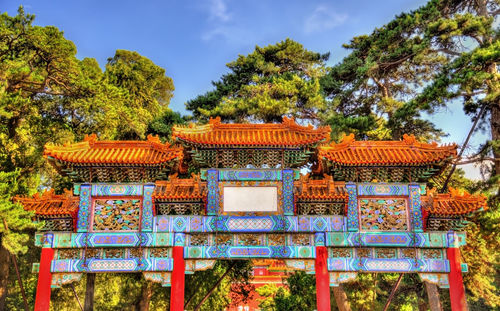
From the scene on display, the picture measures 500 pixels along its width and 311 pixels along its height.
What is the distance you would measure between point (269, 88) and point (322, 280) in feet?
35.7

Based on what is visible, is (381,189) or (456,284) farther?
(381,189)

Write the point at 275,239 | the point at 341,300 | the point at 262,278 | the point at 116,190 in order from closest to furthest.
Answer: the point at 275,239, the point at 116,190, the point at 341,300, the point at 262,278

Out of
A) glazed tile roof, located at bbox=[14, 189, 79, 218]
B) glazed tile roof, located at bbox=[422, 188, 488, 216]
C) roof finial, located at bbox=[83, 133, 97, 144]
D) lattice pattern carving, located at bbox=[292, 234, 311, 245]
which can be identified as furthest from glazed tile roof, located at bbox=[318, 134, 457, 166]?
glazed tile roof, located at bbox=[14, 189, 79, 218]

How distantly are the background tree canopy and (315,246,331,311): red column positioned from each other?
493 centimetres

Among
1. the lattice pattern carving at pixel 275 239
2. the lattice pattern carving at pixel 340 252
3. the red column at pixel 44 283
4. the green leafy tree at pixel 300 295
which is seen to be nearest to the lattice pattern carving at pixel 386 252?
the lattice pattern carving at pixel 340 252

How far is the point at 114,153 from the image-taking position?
10766 millimetres

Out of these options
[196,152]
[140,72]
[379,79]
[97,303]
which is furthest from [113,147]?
[97,303]

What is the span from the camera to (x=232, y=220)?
33.9ft

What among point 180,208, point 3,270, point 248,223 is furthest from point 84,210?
point 3,270

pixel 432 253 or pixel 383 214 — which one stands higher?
pixel 383 214

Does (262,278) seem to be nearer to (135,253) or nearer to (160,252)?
(160,252)

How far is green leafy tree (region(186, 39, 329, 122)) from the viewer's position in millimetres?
18248

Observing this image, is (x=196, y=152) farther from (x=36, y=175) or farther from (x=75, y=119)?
(x=75, y=119)

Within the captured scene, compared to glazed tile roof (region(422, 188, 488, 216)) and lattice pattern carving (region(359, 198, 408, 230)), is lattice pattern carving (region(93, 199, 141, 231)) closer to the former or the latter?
lattice pattern carving (region(359, 198, 408, 230))
